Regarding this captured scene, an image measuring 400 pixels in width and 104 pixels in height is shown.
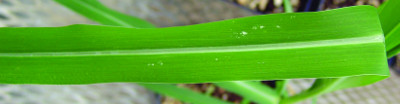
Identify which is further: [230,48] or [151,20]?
[151,20]

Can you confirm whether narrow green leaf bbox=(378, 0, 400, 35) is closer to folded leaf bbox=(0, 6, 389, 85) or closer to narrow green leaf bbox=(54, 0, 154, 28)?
folded leaf bbox=(0, 6, 389, 85)

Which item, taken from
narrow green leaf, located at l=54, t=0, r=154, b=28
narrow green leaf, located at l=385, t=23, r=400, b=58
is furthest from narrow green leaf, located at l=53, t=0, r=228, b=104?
narrow green leaf, located at l=385, t=23, r=400, b=58

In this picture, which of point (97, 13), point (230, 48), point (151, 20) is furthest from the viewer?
point (151, 20)

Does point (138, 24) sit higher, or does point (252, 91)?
point (138, 24)

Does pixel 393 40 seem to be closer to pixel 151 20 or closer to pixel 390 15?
pixel 390 15

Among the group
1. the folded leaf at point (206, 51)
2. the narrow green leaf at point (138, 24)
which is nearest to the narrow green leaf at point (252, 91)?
the narrow green leaf at point (138, 24)

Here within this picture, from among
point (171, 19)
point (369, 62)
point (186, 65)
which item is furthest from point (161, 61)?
point (171, 19)

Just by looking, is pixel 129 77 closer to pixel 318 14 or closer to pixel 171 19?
pixel 318 14

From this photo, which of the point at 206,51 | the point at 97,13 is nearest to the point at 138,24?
the point at 97,13
